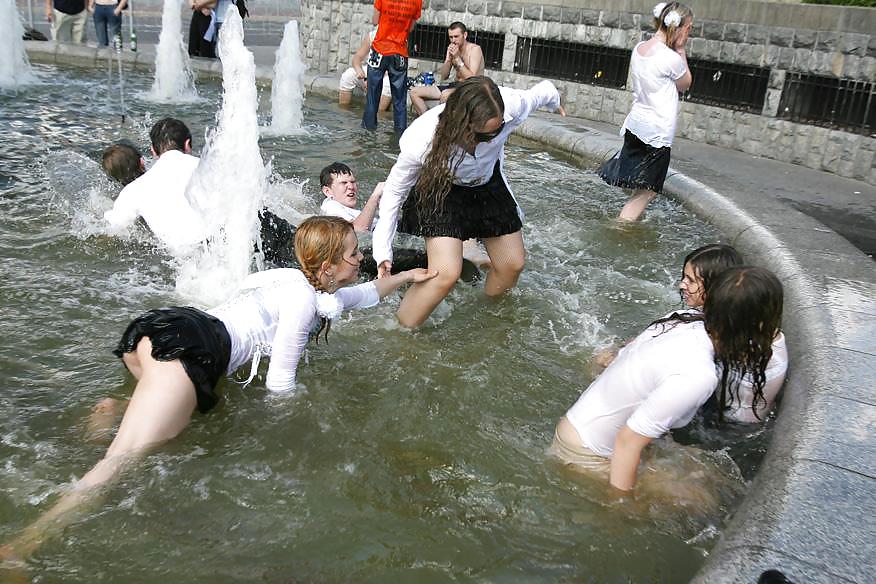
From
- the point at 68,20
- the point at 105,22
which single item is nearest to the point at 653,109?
the point at 105,22

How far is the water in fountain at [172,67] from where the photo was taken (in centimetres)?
1188

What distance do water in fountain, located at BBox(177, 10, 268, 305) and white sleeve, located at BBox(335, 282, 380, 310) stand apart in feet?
4.27

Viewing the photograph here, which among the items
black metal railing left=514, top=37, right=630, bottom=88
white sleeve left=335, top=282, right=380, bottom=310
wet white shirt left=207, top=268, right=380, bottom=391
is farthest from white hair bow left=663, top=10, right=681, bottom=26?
black metal railing left=514, top=37, right=630, bottom=88

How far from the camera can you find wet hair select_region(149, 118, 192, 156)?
586cm

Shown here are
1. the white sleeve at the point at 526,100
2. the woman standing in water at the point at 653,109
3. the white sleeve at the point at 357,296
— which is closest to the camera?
the white sleeve at the point at 357,296

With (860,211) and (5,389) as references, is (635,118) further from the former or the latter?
(5,389)

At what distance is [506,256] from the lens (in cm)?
528

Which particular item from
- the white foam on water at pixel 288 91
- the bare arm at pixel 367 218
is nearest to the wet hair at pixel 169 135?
the bare arm at pixel 367 218

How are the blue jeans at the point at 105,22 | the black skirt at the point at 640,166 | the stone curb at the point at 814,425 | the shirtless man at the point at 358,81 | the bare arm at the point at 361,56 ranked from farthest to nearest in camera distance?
the blue jeans at the point at 105,22, the shirtless man at the point at 358,81, the bare arm at the point at 361,56, the black skirt at the point at 640,166, the stone curb at the point at 814,425

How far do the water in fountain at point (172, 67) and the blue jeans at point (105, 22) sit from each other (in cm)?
125

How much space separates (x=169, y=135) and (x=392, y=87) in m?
4.83

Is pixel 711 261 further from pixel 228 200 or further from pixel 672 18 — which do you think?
pixel 672 18

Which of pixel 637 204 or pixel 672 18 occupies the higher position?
pixel 672 18

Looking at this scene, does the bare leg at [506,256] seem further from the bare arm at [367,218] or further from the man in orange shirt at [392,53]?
the man in orange shirt at [392,53]
